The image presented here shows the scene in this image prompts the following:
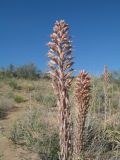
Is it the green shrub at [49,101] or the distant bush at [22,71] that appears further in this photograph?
the distant bush at [22,71]

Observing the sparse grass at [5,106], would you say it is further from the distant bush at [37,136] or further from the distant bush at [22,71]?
the distant bush at [22,71]

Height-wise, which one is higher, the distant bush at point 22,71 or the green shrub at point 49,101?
the distant bush at point 22,71

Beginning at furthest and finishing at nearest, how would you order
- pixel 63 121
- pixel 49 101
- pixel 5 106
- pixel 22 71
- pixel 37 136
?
Result: pixel 22 71 → pixel 5 106 → pixel 49 101 → pixel 37 136 → pixel 63 121

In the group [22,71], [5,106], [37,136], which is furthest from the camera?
[22,71]

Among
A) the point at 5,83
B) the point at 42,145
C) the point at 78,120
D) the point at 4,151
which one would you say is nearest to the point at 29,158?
the point at 42,145

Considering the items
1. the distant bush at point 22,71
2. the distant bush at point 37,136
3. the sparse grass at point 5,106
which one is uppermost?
the distant bush at point 22,71

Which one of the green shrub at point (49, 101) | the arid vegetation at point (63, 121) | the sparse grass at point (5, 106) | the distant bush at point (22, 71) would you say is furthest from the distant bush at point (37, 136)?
the distant bush at point (22, 71)

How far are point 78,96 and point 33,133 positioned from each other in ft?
15.4

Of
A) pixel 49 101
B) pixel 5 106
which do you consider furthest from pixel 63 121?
pixel 5 106

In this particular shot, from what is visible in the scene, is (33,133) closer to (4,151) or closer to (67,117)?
(4,151)

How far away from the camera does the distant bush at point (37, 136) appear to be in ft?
Result: 23.5

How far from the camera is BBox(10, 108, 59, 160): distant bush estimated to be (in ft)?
23.5

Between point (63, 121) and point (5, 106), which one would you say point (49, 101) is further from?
point (63, 121)

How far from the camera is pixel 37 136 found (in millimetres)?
7711
